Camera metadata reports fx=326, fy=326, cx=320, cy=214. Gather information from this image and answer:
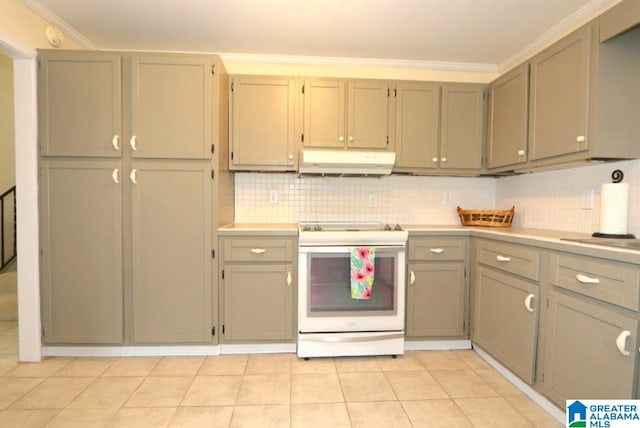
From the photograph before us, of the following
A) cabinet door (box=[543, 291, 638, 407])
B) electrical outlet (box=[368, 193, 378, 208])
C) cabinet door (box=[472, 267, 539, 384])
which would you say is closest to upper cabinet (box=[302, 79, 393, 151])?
electrical outlet (box=[368, 193, 378, 208])

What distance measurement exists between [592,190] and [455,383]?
1567mm

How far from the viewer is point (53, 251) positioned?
2.28 metres

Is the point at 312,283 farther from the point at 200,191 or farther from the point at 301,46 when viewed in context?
the point at 301,46

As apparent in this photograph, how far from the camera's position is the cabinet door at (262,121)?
2.66 meters

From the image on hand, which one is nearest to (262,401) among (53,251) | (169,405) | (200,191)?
(169,405)

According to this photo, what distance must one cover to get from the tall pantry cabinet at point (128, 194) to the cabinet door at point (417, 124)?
1482 millimetres

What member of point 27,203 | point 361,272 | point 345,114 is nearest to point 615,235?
point 361,272

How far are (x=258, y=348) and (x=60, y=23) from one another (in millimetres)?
2787

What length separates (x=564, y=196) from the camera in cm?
240

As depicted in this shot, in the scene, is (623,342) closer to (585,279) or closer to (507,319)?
(585,279)

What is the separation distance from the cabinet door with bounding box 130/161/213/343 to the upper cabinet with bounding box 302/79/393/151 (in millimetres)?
946

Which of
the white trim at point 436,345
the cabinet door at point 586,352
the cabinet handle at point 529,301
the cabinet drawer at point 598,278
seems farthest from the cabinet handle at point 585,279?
the white trim at point 436,345

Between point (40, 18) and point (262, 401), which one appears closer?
point (262, 401)

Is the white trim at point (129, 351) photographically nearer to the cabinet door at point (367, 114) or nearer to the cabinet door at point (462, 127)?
the cabinet door at point (367, 114)
